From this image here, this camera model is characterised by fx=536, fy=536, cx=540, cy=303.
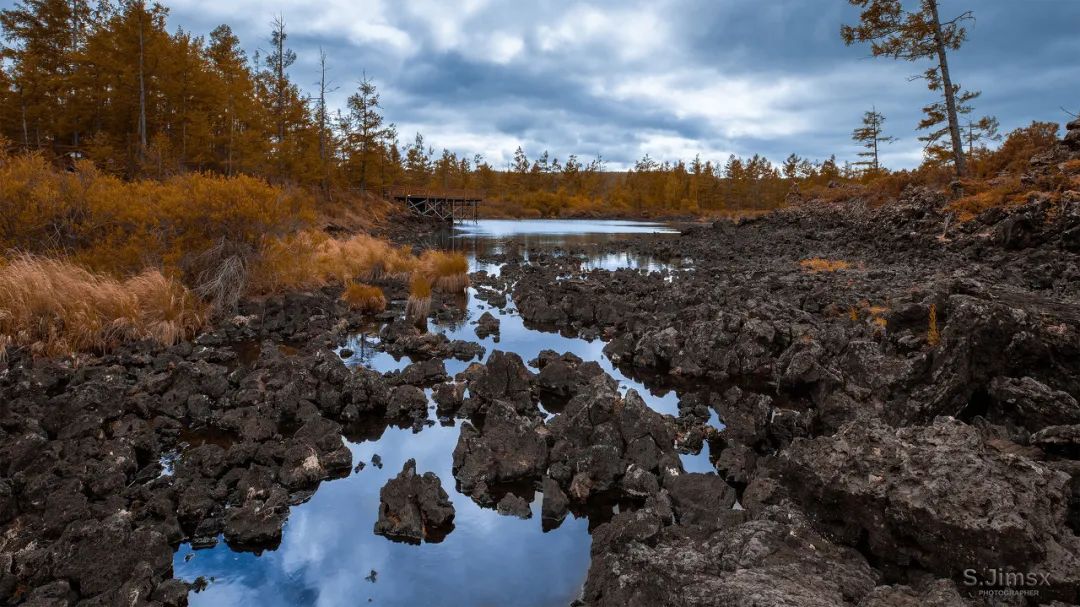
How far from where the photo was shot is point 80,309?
9.90m

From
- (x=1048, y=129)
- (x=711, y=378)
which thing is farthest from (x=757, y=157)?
A: (x=711, y=378)

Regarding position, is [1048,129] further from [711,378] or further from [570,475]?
[570,475]

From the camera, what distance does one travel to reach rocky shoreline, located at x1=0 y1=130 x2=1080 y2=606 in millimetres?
3371

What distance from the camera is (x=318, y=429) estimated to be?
6.76 meters

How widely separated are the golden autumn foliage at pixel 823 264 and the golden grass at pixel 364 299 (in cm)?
1344

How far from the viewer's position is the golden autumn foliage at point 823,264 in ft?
57.1

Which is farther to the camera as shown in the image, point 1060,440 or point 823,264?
point 823,264

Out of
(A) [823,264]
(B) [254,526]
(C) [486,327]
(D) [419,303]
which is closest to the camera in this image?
(B) [254,526]

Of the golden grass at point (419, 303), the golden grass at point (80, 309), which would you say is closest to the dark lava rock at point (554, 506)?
the golden grass at point (80, 309)

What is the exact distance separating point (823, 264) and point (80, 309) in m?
20.6

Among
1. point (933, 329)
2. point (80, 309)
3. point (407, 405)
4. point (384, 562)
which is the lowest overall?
point (384, 562)

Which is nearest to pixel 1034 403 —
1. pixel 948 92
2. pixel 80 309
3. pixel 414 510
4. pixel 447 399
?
pixel 414 510

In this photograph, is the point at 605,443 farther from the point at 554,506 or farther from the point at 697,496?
the point at 697,496

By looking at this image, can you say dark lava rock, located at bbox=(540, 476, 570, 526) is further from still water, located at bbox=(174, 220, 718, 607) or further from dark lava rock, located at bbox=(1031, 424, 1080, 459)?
dark lava rock, located at bbox=(1031, 424, 1080, 459)
